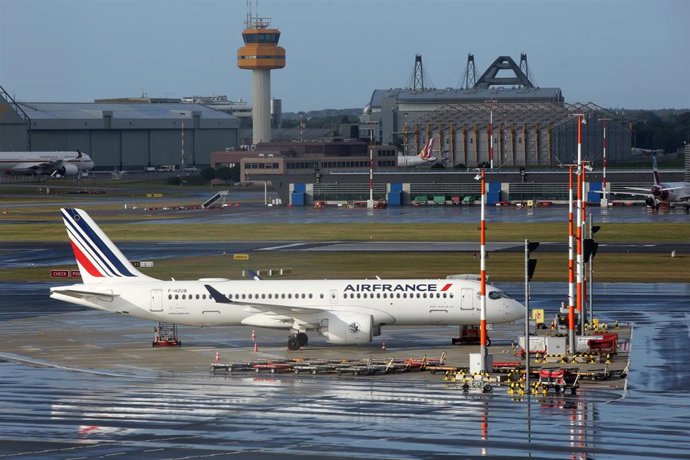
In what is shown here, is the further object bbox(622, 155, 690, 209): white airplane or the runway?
bbox(622, 155, 690, 209): white airplane

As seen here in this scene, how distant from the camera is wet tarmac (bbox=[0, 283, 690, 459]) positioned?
39.2 meters

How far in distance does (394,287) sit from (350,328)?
3.15 metres

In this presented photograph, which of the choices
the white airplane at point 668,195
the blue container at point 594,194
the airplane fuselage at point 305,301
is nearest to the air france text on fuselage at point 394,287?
the airplane fuselage at point 305,301

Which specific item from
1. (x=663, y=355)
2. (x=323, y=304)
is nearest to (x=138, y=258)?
(x=323, y=304)

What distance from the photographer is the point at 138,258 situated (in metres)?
107

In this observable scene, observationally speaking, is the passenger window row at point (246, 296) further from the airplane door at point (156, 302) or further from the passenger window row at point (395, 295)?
the passenger window row at point (395, 295)

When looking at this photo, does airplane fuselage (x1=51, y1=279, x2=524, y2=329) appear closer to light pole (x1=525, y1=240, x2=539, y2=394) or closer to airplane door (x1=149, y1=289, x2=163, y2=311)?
airplane door (x1=149, y1=289, x2=163, y2=311)

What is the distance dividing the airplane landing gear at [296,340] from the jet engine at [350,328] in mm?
1563

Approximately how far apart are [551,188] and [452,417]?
14617 centimetres

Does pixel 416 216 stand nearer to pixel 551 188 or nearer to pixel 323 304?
pixel 551 188

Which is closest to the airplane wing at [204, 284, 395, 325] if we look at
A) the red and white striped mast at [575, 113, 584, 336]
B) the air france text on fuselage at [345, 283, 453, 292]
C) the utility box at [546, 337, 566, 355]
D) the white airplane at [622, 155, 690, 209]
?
the air france text on fuselage at [345, 283, 453, 292]

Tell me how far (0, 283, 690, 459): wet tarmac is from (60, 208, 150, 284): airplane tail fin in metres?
3.70

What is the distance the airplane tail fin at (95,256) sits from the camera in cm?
6444

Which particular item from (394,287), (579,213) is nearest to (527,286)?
(579,213)
